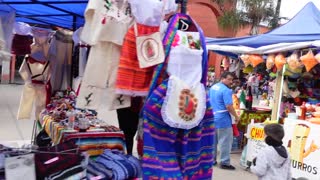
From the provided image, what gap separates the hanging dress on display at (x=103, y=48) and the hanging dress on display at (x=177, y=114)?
28 centimetres

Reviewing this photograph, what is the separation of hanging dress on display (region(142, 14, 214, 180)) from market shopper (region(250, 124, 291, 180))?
4.87 feet

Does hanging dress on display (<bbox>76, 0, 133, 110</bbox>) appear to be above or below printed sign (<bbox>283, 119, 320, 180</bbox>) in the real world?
above

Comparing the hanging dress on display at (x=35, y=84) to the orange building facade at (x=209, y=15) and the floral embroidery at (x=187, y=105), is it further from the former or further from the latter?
the orange building facade at (x=209, y=15)

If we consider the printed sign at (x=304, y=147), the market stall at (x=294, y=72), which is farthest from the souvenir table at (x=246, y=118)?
the printed sign at (x=304, y=147)

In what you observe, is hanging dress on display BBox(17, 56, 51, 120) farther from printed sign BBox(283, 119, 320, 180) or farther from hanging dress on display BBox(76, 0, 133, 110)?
printed sign BBox(283, 119, 320, 180)

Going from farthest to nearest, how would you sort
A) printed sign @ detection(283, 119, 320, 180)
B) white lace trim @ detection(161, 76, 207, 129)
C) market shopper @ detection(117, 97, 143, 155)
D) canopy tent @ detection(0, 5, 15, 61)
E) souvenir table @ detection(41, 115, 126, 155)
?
1. printed sign @ detection(283, 119, 320, 180)
2. market shopper @ detection(117, 97, 143, 155)
3. souvenir table @ detection(41, 115, 126, 155)
4. canopy tent @ detection(0, 5, 15, 61)
5. white lace trim @ detection(161, 76, 207, 129)

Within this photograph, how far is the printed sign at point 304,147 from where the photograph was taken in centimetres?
586

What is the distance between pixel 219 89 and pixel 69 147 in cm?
423

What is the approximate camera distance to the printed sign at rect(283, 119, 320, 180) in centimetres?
Result: 586

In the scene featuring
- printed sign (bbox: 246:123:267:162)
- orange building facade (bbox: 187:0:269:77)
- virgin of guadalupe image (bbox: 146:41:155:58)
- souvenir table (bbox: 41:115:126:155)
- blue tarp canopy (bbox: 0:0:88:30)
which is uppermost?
orange building facade (bbox: 187:0:269:77)

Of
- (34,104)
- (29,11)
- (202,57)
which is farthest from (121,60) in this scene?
(34,104)

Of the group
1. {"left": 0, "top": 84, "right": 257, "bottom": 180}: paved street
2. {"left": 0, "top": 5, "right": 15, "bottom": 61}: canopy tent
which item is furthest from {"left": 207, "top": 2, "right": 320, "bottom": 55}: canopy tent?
{"left": 0, "top": 5, "right": 15, "bottom": 61}: canopy tent

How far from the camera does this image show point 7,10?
3.67 m

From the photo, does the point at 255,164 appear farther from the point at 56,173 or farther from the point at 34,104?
the point at 34,104
